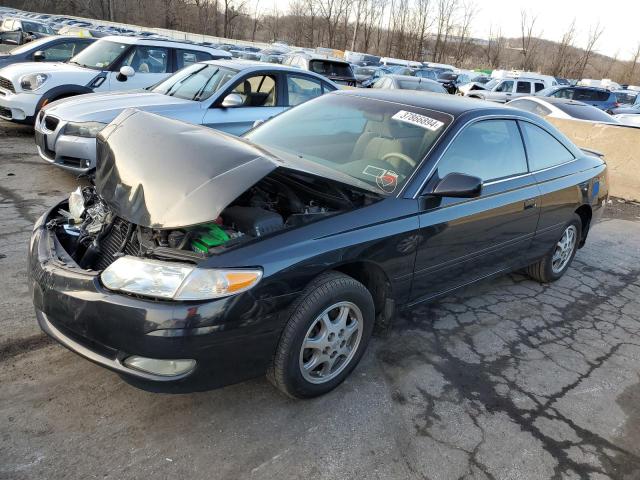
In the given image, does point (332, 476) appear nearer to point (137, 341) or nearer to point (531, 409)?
point (137, 341)

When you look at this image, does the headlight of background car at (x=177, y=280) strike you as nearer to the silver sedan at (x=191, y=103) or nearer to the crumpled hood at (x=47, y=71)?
the silver sedan at (x=191, y=103)

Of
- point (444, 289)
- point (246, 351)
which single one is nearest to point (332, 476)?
point (246, 351)

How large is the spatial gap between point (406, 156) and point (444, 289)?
0.99 metres

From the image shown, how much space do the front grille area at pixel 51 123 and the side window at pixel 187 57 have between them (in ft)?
10.9

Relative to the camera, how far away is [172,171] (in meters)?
2.61

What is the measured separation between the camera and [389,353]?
3.31 meters

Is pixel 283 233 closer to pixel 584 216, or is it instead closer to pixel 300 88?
pixel 584 216

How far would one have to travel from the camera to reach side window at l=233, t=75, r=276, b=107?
6.66m

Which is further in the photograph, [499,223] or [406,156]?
[499,223]

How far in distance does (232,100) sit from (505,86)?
17.8 meters

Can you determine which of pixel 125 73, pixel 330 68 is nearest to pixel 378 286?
pixel 125 73

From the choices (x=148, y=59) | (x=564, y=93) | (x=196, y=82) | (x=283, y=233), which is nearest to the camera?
(x=283, y=233)

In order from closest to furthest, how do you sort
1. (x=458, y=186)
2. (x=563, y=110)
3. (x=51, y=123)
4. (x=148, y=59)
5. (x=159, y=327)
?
(x=159, y=327) < (x=458, y=186) < (x=51, y=123) < (x=148, y=59) < (x=563, y=110)

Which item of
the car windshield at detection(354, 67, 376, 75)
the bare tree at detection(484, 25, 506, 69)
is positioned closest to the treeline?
the bare tree at detection(484, 25, 506, 69)
